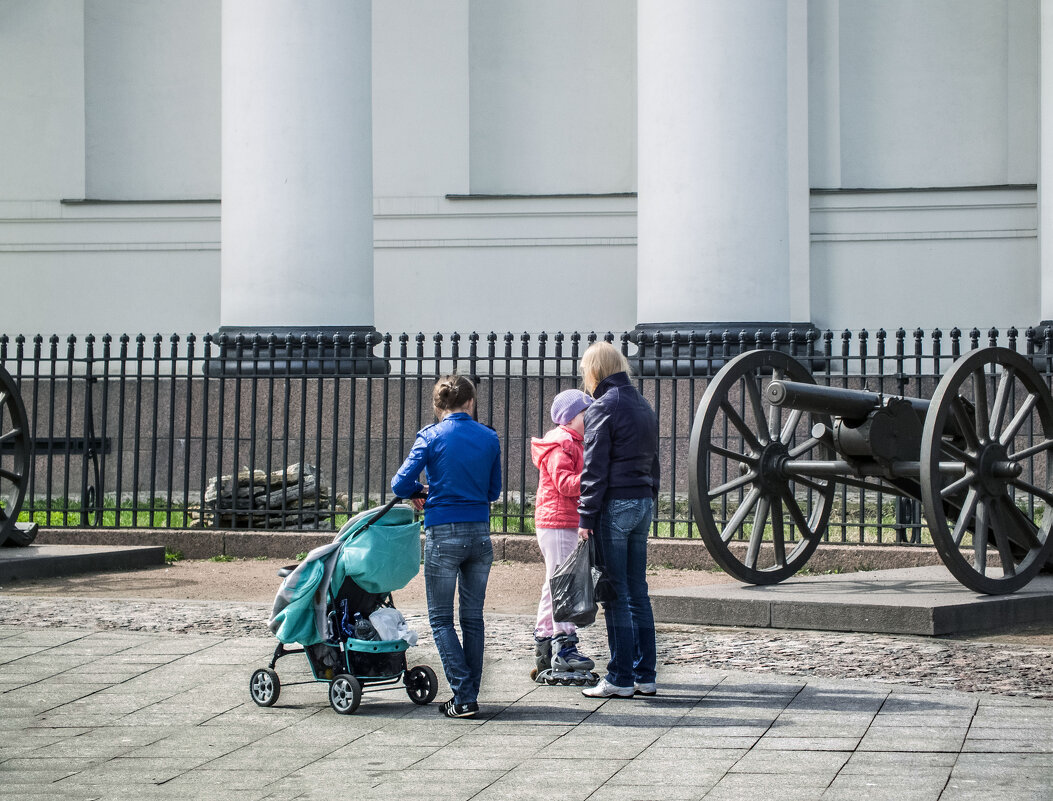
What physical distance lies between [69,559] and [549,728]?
6.32m

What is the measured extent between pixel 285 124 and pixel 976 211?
9138 mm

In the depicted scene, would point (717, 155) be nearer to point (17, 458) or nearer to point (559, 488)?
point (17, 458)

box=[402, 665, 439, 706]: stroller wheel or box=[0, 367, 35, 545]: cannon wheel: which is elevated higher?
box=[0, 367, 35, 545]: cannon wheel

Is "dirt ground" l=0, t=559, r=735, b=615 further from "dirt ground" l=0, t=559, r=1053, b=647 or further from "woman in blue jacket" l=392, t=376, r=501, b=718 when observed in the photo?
"woman in blue jacket" l=392, t=376, r=501, b=718

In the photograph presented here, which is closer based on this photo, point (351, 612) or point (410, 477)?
point (410, 477)

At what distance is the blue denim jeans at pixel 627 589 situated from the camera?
21.7 feet

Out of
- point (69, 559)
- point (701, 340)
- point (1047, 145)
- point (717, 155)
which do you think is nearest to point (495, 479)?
point (69, 559)

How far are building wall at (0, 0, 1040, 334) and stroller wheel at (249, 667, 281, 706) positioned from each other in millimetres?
13850

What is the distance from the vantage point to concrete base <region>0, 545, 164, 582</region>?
10.9 m

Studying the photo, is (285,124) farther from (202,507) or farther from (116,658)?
(116,658)

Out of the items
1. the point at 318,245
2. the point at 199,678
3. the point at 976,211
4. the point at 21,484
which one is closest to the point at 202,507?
the point at 21,484

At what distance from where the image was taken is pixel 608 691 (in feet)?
21.7

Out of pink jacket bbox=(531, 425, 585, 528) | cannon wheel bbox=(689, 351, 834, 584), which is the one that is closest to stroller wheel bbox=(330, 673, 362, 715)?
pink jacket bbox=(531, 425, 585, 528)

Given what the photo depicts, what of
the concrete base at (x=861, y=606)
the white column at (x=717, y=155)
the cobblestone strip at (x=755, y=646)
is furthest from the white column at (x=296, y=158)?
the concrete base at (x=861, y=606)
